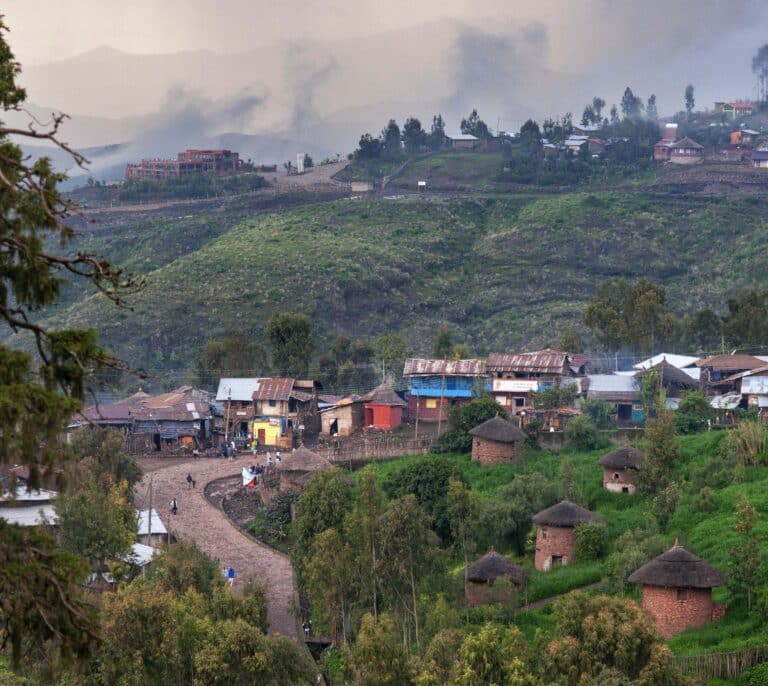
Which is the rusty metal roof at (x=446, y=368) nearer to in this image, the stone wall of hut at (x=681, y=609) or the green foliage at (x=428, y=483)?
the green foliage at (x=428, y=483)

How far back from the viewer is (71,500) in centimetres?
3334

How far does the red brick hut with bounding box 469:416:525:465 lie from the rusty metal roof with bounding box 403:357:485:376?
9.34 m

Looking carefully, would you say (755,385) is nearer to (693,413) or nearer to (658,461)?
(693,413)

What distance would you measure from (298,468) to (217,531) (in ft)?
14.3

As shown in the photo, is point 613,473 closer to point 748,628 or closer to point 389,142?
point 748,628

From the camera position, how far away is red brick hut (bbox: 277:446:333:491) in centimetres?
4391

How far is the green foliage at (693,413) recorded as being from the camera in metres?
42.8

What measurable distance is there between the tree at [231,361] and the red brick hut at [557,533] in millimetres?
26795

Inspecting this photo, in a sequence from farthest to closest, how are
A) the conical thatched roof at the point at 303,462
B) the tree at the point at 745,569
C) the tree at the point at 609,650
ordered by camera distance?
1. the conical thatched roof at the point at 303,462
2. the tree at the point at 745,569
3. the tree at the point at 609,650

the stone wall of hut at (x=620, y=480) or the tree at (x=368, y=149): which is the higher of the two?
the tree at (x=368, y=149)

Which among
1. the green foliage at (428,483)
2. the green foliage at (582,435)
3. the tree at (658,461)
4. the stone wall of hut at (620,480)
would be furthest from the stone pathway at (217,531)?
the green foliage at (582,435)

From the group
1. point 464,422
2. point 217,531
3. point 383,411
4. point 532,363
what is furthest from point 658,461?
point 383,411

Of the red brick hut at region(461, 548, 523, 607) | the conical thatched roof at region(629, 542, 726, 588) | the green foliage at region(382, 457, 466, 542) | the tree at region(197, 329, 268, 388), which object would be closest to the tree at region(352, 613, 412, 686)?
the conical thatched roof at region(629, 542, 726, 588)

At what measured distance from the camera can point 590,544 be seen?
32500mm
